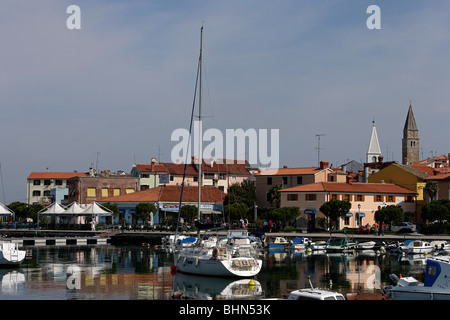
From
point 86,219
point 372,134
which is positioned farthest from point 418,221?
point 372,134

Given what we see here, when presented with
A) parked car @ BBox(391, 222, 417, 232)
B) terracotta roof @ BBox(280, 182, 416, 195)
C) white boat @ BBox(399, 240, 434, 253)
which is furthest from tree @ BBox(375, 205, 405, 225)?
white boat @ BBox(399, 240, 434, 253)

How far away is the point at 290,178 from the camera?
9981 centimetres

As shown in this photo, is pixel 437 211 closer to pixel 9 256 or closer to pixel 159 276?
pixel 159 276

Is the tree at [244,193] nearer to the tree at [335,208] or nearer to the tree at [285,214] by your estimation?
the tree at [285,214]

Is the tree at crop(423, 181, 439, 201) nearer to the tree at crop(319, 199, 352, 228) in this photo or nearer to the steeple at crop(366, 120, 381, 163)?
the tree at crop(319, 199, 352, 228)

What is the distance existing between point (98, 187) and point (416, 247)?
209ft

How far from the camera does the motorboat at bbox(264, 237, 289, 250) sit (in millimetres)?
64506

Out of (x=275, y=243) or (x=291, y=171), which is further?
(x=291, y=171)

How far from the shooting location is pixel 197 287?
119 feet

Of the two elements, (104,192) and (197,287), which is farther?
(104,192)

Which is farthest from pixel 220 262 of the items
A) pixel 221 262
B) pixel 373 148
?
pixel 373 148

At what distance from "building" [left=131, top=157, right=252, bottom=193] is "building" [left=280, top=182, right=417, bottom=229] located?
98.7 feet
